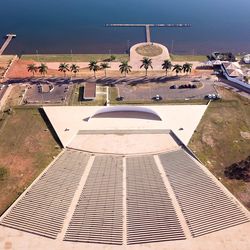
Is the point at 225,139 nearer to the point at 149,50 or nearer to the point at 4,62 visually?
the point at 149,50

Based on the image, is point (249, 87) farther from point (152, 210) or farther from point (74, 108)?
point (152, 210)

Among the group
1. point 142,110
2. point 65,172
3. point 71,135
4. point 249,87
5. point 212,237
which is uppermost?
point 249,87

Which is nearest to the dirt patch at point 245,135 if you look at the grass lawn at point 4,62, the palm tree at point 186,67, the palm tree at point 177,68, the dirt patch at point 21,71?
the palm tree at point 186,67

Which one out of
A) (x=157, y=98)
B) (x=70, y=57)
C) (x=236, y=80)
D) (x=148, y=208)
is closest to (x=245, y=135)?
(x=157, y=98)

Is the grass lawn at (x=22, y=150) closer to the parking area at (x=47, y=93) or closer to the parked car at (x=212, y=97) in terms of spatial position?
Result: the parking area at (x=47, y=93)

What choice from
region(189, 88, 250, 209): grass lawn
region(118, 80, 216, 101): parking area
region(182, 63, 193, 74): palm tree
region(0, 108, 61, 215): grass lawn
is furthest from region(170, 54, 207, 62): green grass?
region(0, 108, 61, 215): grass lawn

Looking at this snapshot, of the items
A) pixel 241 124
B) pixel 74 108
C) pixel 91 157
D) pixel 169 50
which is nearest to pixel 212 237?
pixel 91 157
